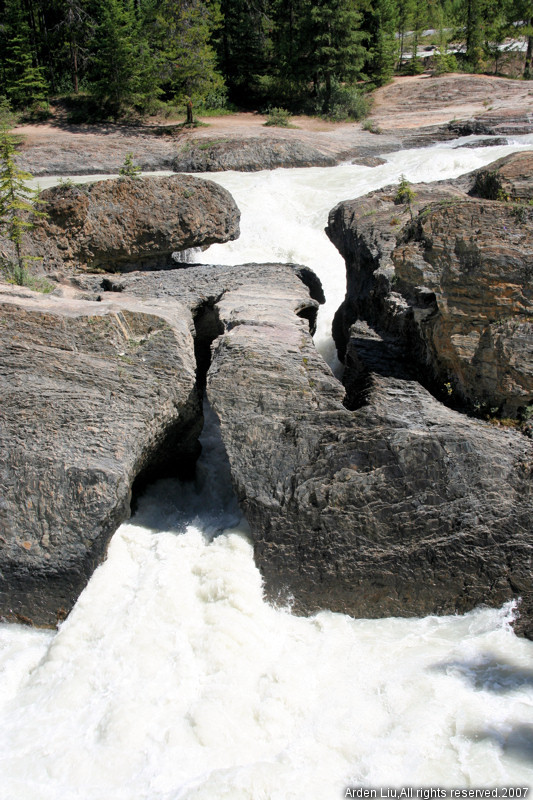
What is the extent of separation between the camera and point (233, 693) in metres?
4.08

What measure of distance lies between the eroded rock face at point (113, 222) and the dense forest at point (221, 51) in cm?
1806

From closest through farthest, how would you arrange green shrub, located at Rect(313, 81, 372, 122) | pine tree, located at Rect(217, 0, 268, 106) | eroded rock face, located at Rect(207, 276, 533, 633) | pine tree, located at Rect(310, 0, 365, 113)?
eroded rock face, located at Rect(207, 276, 533, 633), green shrub, located at Rect(313, 81, 372, 122), pine tree, located at Rect(310, 0, 365, 113), pine tree, located at Rect(217, 0, 268, 106)

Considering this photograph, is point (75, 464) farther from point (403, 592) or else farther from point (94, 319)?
point (403, 592)

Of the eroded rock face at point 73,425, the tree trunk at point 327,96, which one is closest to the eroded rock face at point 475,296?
the eroded rock face at point 73,425

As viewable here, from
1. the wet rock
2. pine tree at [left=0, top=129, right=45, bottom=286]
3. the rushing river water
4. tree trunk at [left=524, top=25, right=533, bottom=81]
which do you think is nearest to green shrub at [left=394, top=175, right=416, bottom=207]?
pine tree at [left=0, top=129, right=45, bottom=286]

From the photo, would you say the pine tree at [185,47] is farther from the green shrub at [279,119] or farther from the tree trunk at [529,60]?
the tree trunk at [529,60]

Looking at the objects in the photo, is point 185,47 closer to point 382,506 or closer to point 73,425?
point 73,425

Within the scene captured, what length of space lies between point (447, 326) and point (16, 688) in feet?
14.0

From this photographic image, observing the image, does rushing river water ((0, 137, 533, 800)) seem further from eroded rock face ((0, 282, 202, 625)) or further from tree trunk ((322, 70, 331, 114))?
tree trunk ((322, 70, 331, 114))

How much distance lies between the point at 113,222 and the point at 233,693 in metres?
6.22

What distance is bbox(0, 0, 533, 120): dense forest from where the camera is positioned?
2478cm

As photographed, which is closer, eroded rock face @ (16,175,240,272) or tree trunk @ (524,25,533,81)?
eroded rock face @ (16,175,240,272)

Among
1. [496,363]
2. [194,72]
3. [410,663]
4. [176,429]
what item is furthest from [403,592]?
[194,72]

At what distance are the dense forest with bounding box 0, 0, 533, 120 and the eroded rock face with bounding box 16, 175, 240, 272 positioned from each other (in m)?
18.1
